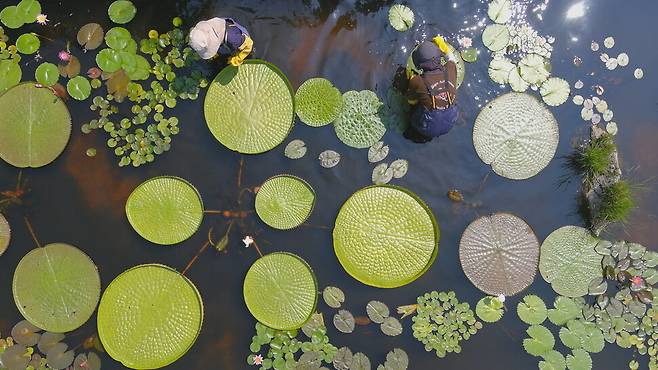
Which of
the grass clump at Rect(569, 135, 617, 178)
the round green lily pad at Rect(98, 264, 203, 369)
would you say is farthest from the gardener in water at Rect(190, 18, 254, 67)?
the grass clump at Rect(569, 135, 617, 178)

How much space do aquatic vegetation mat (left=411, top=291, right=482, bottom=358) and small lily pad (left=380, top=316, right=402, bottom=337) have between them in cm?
13

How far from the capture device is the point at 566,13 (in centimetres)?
500

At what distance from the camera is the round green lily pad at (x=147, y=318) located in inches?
185

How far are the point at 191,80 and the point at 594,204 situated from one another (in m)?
3.66

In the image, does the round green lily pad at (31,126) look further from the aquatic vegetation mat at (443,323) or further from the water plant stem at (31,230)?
the aquatic vegetation mat at (443,323)

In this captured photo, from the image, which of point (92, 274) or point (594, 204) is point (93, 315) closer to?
point (92, 274)

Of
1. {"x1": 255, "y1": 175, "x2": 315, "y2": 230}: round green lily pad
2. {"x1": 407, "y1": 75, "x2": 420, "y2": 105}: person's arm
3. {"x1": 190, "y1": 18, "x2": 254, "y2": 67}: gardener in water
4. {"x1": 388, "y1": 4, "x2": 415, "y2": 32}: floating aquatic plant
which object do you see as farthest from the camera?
{"x1": 388, "y1": 4, "x2": 415, "y2": 32}: floating aquatic plant

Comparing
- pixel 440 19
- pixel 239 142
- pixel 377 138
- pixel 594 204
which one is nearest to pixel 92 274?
pixel 239 142

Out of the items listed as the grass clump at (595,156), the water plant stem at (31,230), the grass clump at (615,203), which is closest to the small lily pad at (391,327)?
the grass clump at (615,203)

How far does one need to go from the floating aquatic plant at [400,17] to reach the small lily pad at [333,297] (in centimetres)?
234

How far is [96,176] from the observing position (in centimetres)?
492

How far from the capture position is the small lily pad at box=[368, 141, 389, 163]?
A: 487 centimetres

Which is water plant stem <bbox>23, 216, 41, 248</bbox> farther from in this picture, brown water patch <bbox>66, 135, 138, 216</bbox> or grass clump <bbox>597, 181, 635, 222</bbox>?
grass clump <bbox>597, 181, 635, 222</bbox>

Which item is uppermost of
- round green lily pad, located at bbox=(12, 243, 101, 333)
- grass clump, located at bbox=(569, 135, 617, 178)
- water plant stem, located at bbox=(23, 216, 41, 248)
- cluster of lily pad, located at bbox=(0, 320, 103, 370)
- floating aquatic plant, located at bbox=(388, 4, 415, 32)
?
floating aquatic plant, located at bbox=(388, 4, 415, 32)
